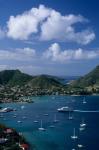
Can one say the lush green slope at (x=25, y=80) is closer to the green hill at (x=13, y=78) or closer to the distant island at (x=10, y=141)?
the green hill at (x=13, y=78)

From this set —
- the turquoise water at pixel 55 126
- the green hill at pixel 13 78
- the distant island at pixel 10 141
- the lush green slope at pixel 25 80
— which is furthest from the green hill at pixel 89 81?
the distant island at pixel 10 141

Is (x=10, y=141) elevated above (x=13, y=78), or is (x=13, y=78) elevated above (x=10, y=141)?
(x=13, y=78)

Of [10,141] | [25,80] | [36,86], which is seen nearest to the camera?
[10,141]

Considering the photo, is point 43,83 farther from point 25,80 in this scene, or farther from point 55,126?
point 55,126

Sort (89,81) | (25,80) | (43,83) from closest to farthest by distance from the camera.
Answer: (43,83)
(89,81)
(25,80)

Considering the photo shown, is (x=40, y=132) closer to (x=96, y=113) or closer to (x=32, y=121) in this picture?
(x=32, y=121)

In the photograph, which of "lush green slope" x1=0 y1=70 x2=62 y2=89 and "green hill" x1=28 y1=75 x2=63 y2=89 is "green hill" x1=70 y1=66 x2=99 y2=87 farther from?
"green hill" x1=28 y1=75 x2=63 y2=89

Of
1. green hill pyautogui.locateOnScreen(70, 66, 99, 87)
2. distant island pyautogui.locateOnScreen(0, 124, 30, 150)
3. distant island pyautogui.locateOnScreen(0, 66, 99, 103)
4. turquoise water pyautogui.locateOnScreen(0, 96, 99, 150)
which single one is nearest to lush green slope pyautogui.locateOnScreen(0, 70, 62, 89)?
distant island pyautogui.locateOnScreen(0, 66, 99, 103)

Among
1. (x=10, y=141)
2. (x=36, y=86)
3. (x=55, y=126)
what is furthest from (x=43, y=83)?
(x=10, y=141)
